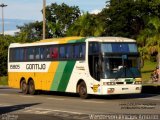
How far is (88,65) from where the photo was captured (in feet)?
92.2

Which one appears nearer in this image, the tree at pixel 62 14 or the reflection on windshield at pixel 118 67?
the reflection on windshield at pixel 118 67

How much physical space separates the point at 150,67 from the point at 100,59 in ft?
190

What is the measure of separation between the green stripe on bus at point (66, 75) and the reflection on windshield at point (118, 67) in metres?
2.63

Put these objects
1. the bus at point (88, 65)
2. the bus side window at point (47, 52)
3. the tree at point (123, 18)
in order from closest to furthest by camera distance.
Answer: the bus at point (88, 65) → the bus side window at point (47, 52) → the tree at point (123, 18)

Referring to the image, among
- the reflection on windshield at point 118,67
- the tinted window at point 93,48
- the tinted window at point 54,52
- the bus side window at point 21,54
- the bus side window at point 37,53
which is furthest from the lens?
the bus side window at point 21,54

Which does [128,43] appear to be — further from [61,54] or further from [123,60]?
[61,54]

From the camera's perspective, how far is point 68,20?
354ft

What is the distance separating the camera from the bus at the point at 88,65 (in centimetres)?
2739

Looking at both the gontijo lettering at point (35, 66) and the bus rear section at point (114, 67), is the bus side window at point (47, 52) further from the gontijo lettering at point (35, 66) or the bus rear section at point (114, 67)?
the bus rear section at point (114, 67)

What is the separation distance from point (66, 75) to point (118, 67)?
390cm

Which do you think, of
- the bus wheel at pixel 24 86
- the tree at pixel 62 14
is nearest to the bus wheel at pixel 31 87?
the bus wheel at pixel 24 86

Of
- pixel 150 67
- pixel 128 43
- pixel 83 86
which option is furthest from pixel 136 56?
pixel 150 67

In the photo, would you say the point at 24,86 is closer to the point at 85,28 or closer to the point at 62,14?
the point at 85,28

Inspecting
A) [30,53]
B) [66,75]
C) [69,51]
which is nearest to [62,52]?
[69,51]
